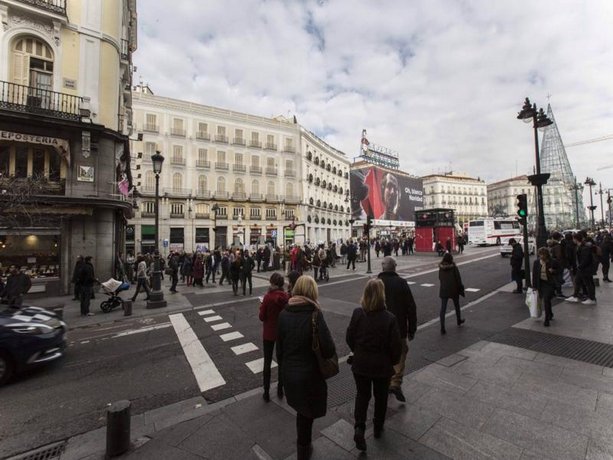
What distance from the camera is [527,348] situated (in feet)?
17.5

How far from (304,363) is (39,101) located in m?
17.1

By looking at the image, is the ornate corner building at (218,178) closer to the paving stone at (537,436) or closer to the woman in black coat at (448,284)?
the woman in black coat at (448,284)

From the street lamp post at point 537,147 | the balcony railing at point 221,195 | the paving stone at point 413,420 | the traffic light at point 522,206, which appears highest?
the balcony railing at point 221,195

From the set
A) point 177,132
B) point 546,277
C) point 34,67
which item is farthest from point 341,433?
point 177,132

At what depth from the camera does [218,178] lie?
39688mm

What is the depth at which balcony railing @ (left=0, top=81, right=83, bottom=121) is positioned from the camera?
12.4m

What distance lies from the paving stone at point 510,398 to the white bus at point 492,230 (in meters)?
35.9

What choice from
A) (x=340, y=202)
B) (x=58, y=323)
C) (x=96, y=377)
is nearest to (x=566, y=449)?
(x=96, y=377)

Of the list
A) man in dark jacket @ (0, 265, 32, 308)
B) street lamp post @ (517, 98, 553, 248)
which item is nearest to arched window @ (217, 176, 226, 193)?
man in dark jacket @ (0, 265, 32, 308)

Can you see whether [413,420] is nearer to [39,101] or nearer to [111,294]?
[111,294]

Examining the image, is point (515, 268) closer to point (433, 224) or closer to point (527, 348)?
point (527, 348)

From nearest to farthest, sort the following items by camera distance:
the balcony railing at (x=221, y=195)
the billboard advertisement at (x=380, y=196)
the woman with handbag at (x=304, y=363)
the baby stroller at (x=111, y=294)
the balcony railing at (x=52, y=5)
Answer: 1. the woman with handbag at (x=304, y=363)
2. the baby stroller at (x=111, y=294)
3. the balcony railing at (x=52, y=5)
4. the balcony railing at (x=221, y=195)
5. the billboard advertisement at (x=380, y=196)

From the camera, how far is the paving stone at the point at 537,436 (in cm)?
283

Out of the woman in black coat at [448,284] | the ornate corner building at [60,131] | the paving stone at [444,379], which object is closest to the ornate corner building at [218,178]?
the ornate corner building at [60,131]
